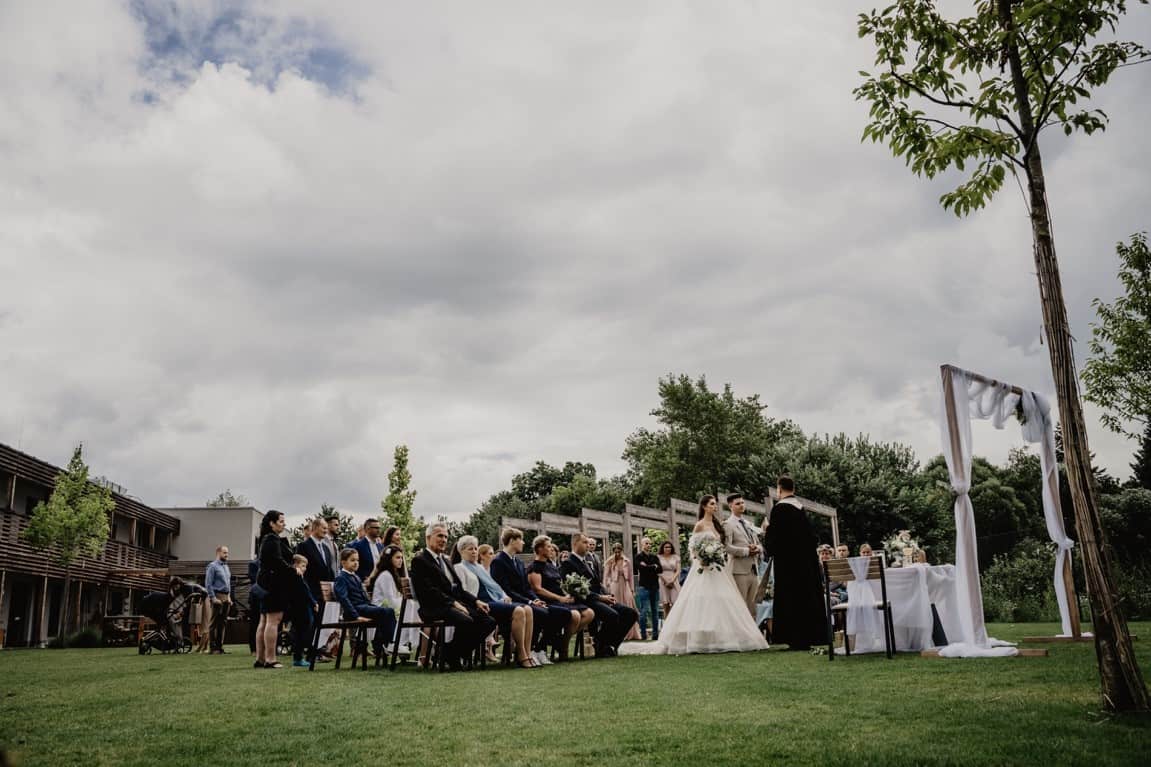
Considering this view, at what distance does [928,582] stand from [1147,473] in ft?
105

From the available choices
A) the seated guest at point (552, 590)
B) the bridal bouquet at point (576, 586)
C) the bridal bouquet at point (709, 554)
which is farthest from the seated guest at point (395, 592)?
the bridal bouquet at point (709, 554)

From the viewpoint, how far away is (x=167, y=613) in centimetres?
1809

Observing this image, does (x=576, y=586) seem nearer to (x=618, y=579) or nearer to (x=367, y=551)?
(x=367, y=551)

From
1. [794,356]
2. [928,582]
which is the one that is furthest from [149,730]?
[794,356]

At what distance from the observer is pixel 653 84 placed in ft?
40.3

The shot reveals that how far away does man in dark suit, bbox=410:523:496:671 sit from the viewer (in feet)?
34.9

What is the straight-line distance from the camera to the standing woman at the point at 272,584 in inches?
450

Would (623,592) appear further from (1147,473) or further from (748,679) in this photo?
(1147,473)

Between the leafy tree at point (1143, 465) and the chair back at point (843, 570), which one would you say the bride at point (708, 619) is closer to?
the chair back at point (843, 570)

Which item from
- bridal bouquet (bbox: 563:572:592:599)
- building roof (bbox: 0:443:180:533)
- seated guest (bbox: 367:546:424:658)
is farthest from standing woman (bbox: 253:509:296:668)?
building roof (bbox: 0:443:180:533)

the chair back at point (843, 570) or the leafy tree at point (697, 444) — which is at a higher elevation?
the leafy tree at point (697, 444)

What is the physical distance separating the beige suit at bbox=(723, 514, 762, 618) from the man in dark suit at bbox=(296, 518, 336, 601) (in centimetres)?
619

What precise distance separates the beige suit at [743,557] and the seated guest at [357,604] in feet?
16.6

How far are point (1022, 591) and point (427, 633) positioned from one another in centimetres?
1720
